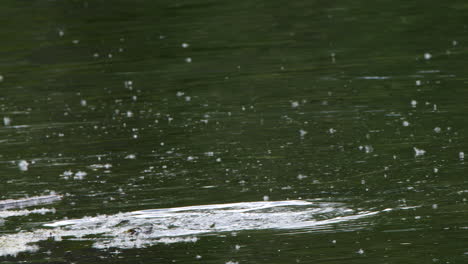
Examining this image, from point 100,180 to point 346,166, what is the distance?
9.06 feet

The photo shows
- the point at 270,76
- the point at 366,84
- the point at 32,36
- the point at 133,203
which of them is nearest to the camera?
the point at 133,203

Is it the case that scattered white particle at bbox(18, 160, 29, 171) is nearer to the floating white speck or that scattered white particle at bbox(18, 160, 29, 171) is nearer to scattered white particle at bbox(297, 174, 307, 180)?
scattered white particle at bbox(297, 174, 307, 180)

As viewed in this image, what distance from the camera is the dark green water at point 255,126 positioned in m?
8.89

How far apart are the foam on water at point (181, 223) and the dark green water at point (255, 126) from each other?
104 mm

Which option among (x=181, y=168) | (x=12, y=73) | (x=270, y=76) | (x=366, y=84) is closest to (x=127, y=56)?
(x=12, y=73)

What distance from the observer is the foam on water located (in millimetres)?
9070

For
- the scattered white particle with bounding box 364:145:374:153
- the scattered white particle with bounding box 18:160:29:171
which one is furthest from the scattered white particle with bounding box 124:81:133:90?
the scattered white particle with bounding box 364:145:374:153

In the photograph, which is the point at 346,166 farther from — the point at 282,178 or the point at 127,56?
the point at 127,56

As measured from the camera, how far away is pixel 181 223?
373 inches

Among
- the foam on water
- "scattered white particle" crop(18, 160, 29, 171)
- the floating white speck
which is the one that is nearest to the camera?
the foam on water

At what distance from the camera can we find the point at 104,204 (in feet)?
34.3

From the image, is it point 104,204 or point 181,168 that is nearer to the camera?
point 104,204

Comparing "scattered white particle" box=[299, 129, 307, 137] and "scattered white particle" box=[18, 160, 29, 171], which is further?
"scattered white particle" box=[299, 129, 307, 137]

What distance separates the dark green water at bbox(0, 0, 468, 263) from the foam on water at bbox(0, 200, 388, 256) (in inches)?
4.1
